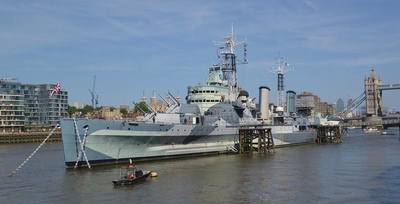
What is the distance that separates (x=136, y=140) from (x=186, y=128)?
19.3ft

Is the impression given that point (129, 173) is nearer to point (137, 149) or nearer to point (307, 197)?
point (137, 149)

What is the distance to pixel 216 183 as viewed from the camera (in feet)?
87.5

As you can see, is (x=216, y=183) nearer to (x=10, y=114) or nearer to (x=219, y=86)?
(x=219, y=86)

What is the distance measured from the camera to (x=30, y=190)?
24.2m

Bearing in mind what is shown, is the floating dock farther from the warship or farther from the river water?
the river water

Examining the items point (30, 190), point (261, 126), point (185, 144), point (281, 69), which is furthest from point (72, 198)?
point (281, 69)

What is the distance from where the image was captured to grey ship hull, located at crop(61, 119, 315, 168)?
31.3 meters

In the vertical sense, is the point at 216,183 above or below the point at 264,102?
below

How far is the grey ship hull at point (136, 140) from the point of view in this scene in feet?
103

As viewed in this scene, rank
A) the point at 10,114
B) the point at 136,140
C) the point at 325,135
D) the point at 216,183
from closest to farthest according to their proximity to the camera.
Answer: the point at 216,183 < the point at 136,140 < the point at 325,135 < the point at 10,114

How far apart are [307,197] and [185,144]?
1920cm

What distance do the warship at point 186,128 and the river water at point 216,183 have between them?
1.37 metres

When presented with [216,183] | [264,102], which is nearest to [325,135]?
[264,102]

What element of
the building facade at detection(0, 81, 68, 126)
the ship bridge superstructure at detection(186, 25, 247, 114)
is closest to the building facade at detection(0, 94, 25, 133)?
the building facade at detection(0, 81, 68, 126)
